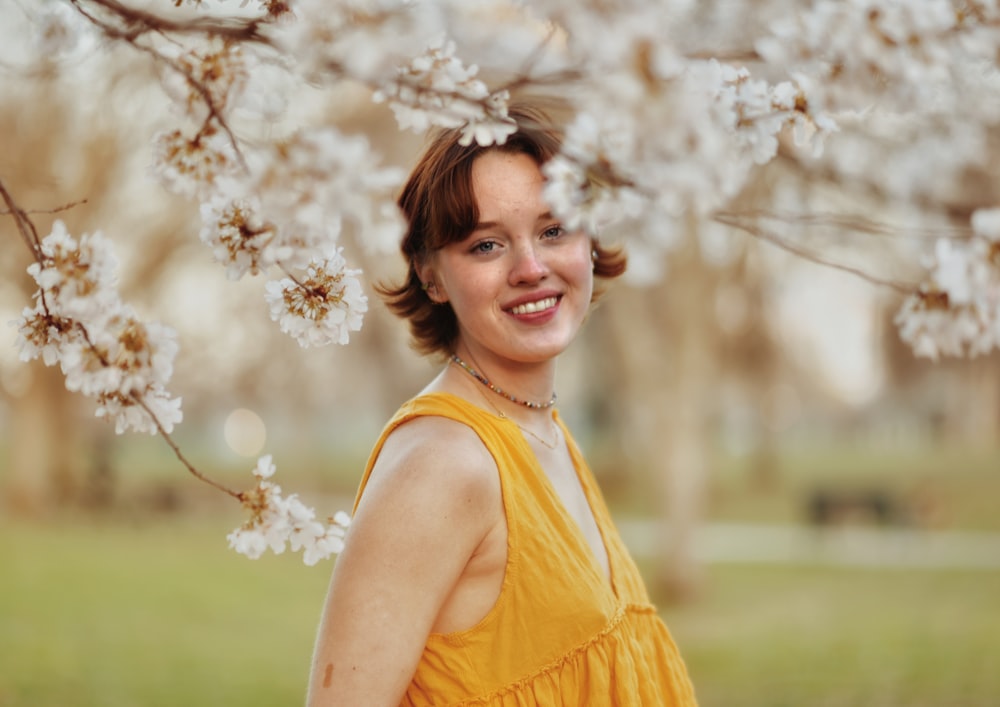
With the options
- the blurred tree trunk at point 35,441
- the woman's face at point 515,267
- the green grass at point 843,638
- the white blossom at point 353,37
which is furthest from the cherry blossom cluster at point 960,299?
the blurred tree trunk at point 35,441

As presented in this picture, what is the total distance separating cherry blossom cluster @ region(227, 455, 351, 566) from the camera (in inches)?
68.8

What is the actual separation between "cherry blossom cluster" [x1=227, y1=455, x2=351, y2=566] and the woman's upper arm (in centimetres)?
5

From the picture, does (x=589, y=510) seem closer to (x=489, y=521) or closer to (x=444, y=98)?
(x=489, y=521)

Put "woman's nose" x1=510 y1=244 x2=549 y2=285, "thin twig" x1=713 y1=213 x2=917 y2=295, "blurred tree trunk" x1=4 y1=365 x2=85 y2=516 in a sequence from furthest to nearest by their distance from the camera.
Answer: "blurred tree trunk" x1=4 y1=365 x2=85 y2=516 → "woman's nose" x1=510 y1=244 x2=549 y2=285 → "thin twig" x1=713 y1=213 x2=917 y2=295

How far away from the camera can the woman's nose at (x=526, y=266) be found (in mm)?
1994

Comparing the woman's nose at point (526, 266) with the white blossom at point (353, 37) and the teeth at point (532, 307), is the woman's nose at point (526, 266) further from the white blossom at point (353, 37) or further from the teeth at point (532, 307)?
the white blossom at point (353, 37)

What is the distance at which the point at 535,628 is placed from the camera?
187cm

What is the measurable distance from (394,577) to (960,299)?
3.13ft

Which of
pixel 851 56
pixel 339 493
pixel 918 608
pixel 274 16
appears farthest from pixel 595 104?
pixel 339 493

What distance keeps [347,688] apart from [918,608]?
10.1m

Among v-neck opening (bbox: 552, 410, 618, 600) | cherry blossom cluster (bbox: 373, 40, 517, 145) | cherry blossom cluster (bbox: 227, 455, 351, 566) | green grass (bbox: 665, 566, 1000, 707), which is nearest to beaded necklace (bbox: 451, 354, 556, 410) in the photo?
v-neck opening (bbox: 552, 410, 618, 600)

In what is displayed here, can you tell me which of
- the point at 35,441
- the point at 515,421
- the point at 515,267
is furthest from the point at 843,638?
the point at 35,441

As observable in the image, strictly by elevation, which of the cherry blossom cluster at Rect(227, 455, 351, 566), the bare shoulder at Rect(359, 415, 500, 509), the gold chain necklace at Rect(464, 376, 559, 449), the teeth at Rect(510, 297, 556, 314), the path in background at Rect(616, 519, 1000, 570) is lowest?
the cherry blossom cluster at Rect(227, 455, 351, 566)

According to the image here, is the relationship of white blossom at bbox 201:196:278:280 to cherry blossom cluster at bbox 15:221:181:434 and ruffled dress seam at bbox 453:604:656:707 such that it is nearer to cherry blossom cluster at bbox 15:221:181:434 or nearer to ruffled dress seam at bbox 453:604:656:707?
cherry blossom cluster at bbox 15:221:181:434
